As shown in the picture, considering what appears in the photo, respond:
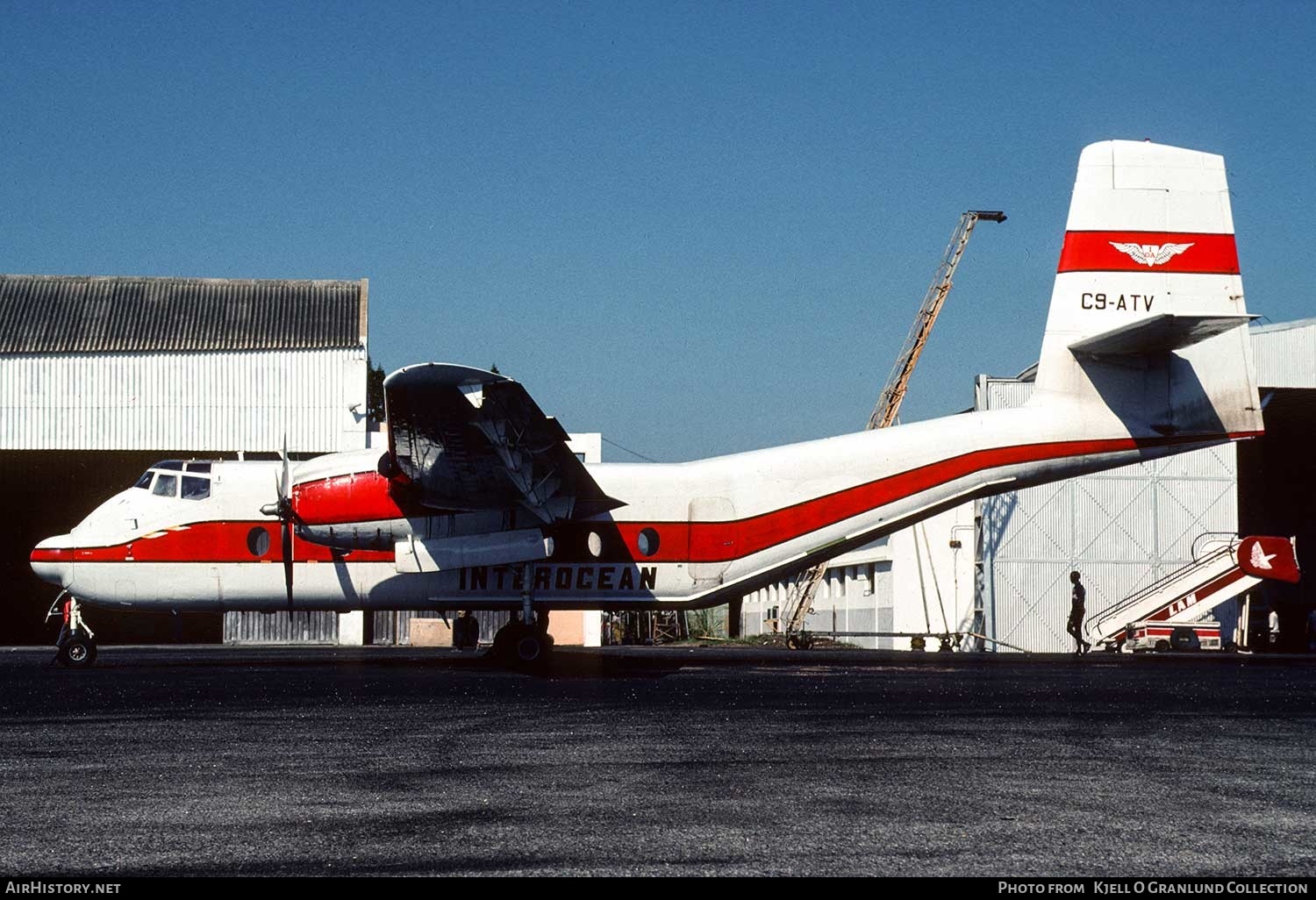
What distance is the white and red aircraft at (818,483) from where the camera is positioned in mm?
20969

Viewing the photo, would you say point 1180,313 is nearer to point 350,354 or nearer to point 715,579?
point 715,579

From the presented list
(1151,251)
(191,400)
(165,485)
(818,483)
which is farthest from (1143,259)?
(191,400)

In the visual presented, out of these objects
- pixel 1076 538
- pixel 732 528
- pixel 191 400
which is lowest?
pixel 732 528

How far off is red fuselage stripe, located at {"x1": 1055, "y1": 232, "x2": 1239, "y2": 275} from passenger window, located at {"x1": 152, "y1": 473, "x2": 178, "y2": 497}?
15.6m

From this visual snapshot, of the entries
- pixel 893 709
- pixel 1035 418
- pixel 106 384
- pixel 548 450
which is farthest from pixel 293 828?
pixel 106 384

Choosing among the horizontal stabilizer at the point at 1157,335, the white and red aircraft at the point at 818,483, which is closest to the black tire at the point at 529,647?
the white and red aircraft at the point at 818,483

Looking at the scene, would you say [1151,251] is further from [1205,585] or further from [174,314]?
[174,314]

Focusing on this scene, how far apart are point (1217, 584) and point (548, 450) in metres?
25.1

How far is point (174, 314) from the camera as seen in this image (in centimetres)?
3925

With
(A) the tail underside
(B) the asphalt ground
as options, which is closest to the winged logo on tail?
(A) the tail underside

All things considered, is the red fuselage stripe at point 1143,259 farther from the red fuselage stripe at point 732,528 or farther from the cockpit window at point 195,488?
the cockpit window at point 195,488

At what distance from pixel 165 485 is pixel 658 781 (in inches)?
623

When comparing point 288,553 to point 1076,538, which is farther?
point 1076,538

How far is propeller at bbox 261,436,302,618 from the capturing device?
65.0 feet
